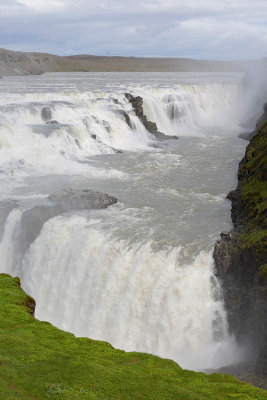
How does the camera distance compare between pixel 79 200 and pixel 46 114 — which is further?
pixel 46 114

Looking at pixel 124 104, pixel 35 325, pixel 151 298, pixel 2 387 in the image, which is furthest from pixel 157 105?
pixel 2 387

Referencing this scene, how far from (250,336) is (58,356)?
9528 mm

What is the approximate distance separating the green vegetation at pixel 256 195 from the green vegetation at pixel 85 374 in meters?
7.79

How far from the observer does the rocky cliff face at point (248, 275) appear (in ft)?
61.2

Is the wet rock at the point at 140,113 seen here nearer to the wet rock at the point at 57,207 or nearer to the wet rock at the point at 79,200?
the wet rock at the point at 79,200

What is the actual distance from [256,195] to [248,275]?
19.4 ft

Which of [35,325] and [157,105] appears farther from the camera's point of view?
[157,105]

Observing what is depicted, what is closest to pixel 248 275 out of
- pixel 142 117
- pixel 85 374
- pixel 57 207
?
pixel 85 374

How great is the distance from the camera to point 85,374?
36.9 ft

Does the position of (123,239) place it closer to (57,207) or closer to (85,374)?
(57,207)

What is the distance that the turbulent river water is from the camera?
67.8 ft

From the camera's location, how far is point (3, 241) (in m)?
26.6

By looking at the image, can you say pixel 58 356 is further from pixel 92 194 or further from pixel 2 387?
pixel 92 194

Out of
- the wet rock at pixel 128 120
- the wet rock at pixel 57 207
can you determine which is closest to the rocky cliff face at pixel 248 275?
the wet rock at pixel 57 207
